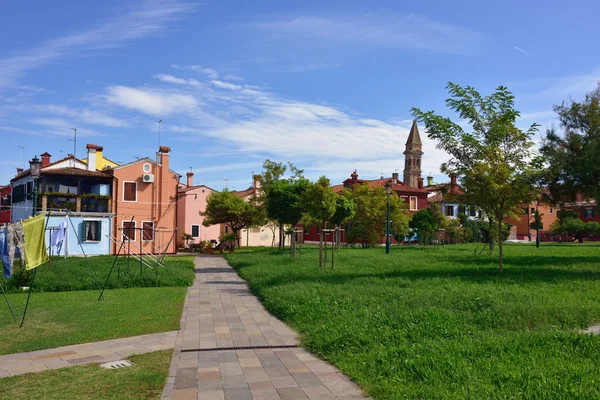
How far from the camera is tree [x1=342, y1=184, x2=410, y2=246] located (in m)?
40.1

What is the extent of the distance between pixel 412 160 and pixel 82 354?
2855 inches

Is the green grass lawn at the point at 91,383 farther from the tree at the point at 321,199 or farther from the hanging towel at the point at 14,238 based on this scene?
the tree at the point at 321,199

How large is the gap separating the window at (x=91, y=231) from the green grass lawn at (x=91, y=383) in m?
28.4

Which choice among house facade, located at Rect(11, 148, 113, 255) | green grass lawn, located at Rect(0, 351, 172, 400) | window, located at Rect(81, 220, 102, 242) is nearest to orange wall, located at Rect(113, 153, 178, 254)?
house facade, located at Rect(11, 148, 113, 255)

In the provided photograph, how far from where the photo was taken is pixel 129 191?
35688 mm

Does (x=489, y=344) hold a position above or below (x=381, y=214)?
below

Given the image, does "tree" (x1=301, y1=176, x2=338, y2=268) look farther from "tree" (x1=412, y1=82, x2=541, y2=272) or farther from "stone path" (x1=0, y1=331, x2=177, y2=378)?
"stone path" (x1=0, y1=331, x2=177, y2=378)

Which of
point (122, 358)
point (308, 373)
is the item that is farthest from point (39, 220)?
point (308, 373)

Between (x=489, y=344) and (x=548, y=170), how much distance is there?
37.7 feet

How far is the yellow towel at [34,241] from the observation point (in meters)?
11.0

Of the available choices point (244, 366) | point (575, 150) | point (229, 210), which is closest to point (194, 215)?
point (229, 210)

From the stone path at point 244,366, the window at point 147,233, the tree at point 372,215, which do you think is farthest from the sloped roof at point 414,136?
the stone path at point 244,366

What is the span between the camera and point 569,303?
9.26m

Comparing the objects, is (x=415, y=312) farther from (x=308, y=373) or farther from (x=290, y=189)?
(x=290, y=189)
